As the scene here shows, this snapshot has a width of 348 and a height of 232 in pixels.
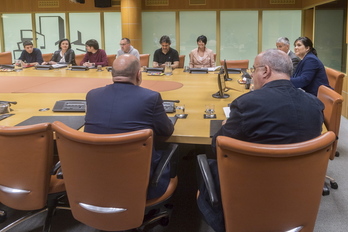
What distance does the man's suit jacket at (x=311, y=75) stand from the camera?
12.4ft

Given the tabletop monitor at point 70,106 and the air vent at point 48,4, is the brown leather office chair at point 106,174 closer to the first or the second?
the tabletop monitor at point 70,106

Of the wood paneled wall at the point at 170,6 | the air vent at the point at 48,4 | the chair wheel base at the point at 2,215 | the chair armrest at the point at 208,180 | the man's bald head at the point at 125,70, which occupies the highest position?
the air vent at the point at 48,4

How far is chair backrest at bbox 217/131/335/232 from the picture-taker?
144 cm

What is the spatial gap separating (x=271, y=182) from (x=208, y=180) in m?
0.39

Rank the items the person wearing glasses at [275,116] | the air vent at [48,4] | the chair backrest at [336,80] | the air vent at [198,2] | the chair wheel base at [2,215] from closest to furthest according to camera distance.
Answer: the person wearing glasses at [275,116], the chair wheel base at [2,215], the chair backrest at [336,80], the air vent at [198,2], the air vent at [48,4]

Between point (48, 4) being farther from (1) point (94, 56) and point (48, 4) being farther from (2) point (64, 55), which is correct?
(1) point (94, 56)

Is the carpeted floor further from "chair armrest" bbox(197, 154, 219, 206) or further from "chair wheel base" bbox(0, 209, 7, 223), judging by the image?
"chair armrest" bbox(197, 154, 219, 206)

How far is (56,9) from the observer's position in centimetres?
978

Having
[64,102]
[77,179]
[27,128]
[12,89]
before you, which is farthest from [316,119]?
[12,89]

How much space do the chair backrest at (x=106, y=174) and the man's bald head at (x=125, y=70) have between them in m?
0.49

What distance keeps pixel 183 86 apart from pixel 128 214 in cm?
247

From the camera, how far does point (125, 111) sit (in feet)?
6.41

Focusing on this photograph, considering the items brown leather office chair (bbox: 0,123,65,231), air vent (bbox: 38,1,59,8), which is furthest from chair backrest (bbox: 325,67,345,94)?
air vent (bbox: 38,1,59,8)

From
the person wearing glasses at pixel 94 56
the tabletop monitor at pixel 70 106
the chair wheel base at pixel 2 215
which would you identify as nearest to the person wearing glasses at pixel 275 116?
the tabletop monitor at pixel 70 106
